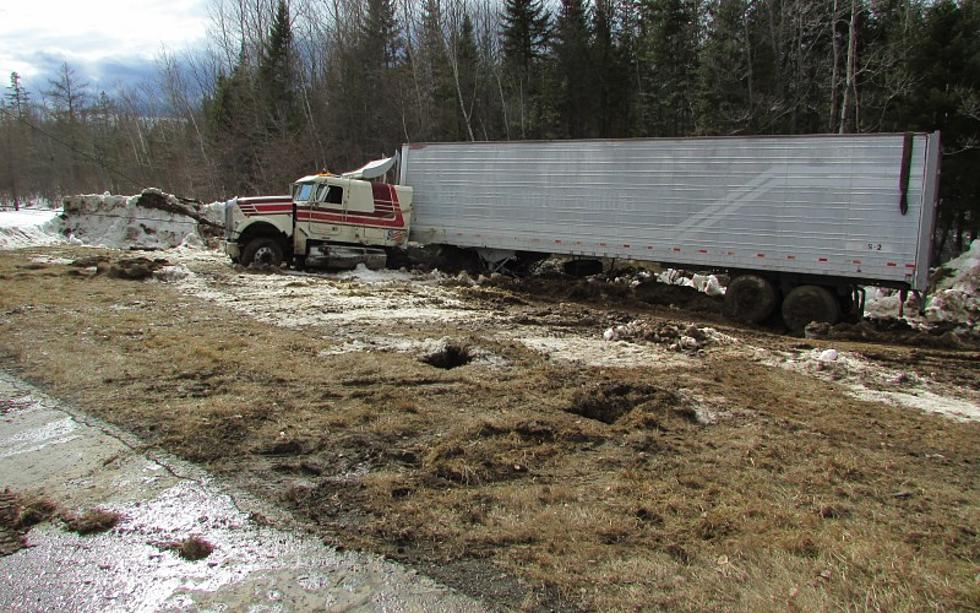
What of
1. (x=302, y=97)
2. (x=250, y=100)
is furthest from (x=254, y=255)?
(x=250, y=100)

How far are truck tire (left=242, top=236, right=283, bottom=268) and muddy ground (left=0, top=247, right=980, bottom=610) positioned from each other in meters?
6.03

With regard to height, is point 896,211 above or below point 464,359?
above

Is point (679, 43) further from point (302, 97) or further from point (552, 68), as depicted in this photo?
point (302, 97)

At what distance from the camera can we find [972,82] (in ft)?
66.2

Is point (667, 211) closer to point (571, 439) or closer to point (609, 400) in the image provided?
point (609, 400)

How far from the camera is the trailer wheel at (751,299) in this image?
13.1 m

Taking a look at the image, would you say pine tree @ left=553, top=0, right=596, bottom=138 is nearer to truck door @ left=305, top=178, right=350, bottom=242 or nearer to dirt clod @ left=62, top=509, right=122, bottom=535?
truck door @ left=305, top=178, right=350, bottom=242

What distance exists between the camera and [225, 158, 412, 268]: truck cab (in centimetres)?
1720

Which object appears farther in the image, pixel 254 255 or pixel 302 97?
pixel 302 97

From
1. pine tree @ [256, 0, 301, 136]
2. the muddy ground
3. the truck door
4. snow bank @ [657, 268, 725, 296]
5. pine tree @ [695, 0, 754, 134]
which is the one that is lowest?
the muddy ground

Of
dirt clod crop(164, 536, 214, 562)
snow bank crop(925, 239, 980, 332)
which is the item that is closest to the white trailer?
snow bank crop(925, 239, 980, 332)

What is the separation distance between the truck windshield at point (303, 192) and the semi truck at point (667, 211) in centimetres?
3

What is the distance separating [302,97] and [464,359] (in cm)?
4179

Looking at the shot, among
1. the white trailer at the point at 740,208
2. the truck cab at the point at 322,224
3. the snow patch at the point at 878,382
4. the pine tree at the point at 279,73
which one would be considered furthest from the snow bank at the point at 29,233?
the pine tree at the point at 279,73
